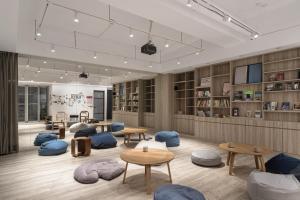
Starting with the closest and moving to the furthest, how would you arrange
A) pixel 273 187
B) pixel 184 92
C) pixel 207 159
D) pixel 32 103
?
1. pixel 273 187
2. pixel 207 159
3. pixel 184 92
4. pixel 32 103

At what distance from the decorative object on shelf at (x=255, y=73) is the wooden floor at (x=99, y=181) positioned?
2.46m

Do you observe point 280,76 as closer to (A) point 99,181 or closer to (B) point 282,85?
(B) point 282,85

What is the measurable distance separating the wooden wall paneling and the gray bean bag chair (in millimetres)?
4483

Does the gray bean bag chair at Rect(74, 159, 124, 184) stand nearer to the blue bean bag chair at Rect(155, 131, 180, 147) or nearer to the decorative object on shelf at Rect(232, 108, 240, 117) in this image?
the blue bean bag chair at Rect(155, 131, 180, 147)

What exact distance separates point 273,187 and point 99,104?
14300mm

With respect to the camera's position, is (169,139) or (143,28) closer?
(143,28)

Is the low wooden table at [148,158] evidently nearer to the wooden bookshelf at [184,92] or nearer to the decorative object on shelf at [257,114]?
the decorative object on shelf at [257,114]

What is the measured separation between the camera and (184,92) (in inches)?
358

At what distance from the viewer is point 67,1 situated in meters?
4.16

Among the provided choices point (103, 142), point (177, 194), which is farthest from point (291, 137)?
point (103, 142)

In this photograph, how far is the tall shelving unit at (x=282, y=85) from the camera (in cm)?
515

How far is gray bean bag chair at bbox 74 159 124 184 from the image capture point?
11.3 feet

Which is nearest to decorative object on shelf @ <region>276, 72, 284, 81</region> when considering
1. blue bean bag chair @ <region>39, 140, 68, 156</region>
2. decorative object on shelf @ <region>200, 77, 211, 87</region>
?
decorative object on shelf @ <region>200, 77, 211, 87</region>

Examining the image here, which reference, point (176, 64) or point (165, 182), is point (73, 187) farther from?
point (176, 64)
